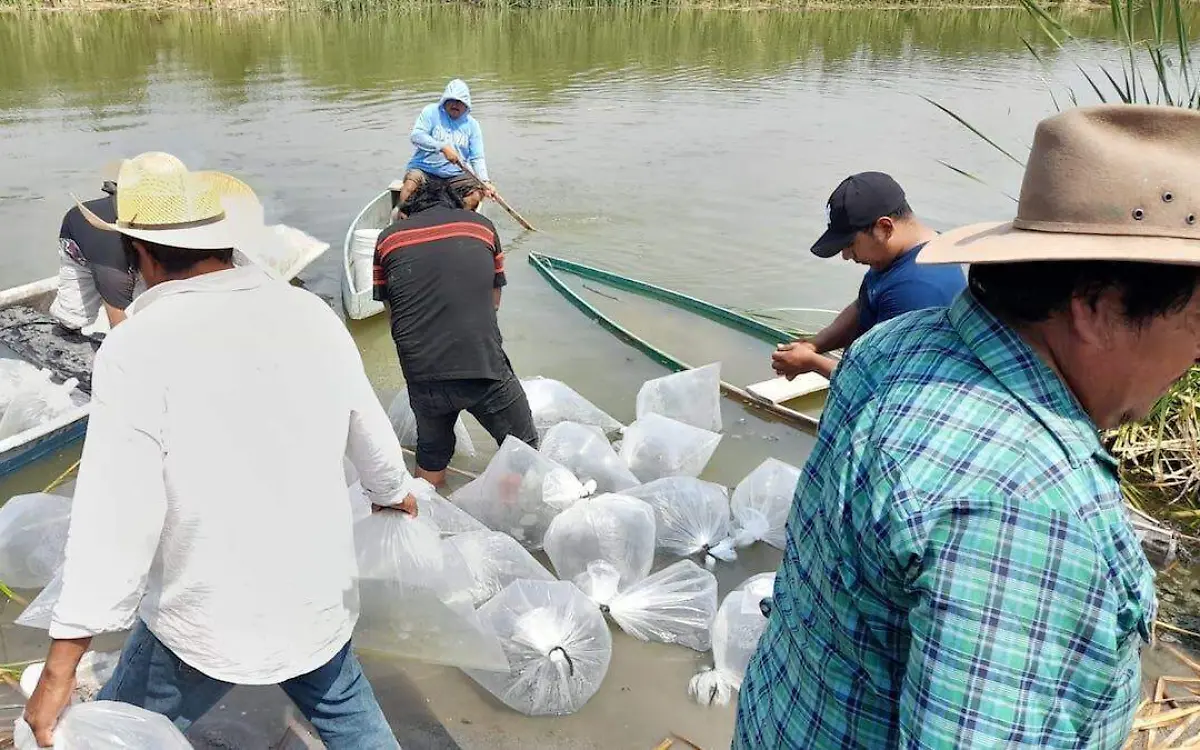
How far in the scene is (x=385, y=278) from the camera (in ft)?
10.8

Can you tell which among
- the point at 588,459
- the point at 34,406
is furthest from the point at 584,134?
the point at 588,459

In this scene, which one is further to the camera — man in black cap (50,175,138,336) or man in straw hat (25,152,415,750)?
man in black cap (50,175,138,336)

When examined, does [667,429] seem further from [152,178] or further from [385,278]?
[152,178]

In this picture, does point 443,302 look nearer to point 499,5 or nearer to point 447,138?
point 447,138

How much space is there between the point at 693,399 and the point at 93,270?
3.30 meters

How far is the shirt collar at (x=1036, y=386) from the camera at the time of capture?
0.84 meters

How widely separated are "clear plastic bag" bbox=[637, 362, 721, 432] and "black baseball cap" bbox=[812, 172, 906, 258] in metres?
1.65

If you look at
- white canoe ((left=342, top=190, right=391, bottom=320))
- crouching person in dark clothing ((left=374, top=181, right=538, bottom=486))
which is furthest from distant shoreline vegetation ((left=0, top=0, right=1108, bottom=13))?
crouching person in dark clothing ((left=374, top=181, right=538, bottom=486))

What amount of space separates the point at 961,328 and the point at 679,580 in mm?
2293

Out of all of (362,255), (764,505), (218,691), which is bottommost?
(764,505)

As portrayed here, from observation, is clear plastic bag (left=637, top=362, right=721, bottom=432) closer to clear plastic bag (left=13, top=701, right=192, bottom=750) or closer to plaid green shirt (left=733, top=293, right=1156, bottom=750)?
clear plastic bag (left=13, top=701, right=192, bottom=750)

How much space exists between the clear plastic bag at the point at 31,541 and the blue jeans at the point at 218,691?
1.46 meters

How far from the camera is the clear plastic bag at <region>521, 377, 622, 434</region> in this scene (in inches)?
168

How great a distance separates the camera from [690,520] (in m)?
3.43
